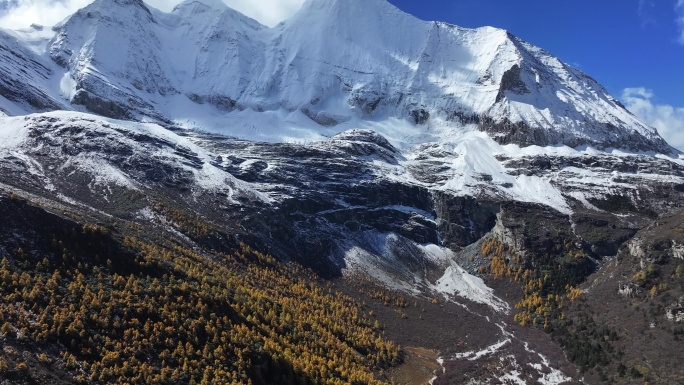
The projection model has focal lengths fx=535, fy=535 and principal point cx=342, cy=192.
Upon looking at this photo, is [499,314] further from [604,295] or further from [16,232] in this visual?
[16,232]

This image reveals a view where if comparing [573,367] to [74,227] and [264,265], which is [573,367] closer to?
[264,265]

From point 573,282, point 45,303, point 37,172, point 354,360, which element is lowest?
point 37,172

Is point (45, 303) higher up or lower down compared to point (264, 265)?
higher up

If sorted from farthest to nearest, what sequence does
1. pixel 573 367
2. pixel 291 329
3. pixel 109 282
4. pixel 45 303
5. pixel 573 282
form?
pixel 573 282 < pixel 573 367 < pixel 291 329 < pixel 109 282 < pixel 45 303

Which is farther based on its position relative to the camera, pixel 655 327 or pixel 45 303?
pixel 655 327

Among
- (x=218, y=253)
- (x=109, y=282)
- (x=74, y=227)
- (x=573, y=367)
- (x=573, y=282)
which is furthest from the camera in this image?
(x=573, y=282)

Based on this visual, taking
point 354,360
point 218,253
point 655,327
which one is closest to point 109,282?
point 354,360

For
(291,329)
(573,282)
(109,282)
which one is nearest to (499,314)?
(573,282)

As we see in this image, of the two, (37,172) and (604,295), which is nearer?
(604,295)

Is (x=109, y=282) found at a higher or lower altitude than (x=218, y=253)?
higher
